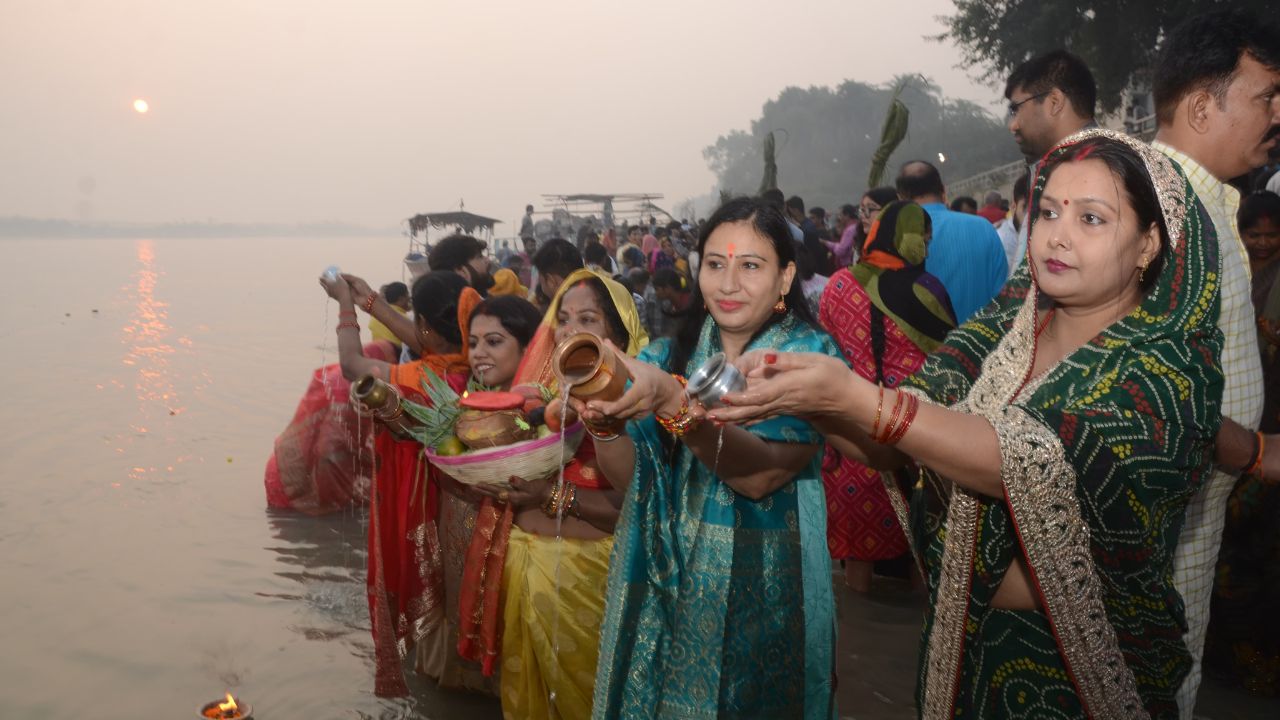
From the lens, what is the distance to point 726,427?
2.13m

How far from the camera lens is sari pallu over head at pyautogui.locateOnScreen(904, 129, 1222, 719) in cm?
158

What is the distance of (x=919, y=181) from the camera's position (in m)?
5.47

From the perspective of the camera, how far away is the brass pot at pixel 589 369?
5.63 ft

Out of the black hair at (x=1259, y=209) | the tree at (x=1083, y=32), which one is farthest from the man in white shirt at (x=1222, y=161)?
the tree at (x=1083, y=32)

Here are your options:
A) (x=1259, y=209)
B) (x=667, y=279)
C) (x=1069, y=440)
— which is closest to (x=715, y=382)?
(x=1069, y=440)

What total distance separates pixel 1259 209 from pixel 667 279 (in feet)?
15.5

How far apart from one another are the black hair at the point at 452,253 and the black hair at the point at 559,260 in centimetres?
103

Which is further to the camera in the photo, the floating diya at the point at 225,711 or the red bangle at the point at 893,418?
the floating diya at the point at 225,711

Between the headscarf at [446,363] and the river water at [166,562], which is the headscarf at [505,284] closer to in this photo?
the river water at [166,562]

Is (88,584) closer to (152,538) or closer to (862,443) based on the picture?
(152,538)

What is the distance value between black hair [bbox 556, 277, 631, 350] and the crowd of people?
0.01 meters

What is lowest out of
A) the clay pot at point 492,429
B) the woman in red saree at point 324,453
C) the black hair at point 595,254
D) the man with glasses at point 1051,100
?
the woman in red saree at point 324,453

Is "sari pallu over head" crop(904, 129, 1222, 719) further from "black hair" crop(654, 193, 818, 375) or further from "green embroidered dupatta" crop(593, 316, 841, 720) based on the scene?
"black hair" crop(654, 193, 818, 375)

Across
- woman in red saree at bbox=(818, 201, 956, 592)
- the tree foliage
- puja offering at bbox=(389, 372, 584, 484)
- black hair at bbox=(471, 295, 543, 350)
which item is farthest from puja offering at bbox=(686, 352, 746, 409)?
the tree foliage
